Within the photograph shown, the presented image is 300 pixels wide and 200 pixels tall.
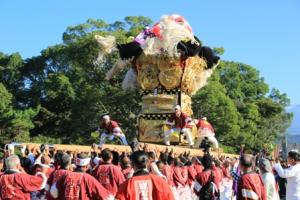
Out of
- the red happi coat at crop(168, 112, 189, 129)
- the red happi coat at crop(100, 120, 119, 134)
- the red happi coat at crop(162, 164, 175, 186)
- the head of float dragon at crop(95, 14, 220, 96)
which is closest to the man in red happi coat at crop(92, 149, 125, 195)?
the red happi coat at crop(162, 164, 175, 186)

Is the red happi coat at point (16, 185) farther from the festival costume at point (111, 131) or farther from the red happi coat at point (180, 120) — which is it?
the red happi coat at point (180, 120)

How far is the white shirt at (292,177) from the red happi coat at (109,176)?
241cm

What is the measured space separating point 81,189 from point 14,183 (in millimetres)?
1078

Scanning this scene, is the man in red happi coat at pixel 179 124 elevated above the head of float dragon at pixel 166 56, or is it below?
below

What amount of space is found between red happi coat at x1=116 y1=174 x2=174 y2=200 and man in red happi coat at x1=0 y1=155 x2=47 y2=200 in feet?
5.66

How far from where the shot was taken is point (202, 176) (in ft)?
31.4

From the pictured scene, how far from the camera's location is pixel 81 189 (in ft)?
20.7

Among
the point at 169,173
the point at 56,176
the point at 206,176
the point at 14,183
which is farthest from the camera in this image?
the point at 169,173

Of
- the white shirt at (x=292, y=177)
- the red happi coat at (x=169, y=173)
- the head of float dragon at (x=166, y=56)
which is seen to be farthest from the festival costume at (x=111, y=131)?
the white shirt at (x=292, y=177)

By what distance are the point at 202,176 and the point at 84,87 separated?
67.2ft

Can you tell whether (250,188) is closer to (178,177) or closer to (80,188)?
(80,188)

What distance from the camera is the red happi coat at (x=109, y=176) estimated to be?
788cm

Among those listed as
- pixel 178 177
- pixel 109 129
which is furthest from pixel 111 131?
pixel 178 177

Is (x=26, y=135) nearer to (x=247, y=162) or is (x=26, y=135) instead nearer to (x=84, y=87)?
(x=84, y=87)
